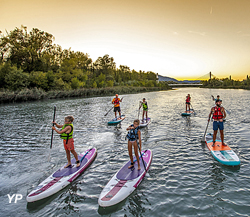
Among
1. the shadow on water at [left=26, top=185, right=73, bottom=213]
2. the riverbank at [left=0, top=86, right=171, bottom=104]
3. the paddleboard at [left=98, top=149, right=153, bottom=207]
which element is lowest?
the shadow on water at [left=26, top=185, right=73, bottom=213]

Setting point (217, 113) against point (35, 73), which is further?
point (35, 73)

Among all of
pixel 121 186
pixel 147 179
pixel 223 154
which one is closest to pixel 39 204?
pixel 121 186

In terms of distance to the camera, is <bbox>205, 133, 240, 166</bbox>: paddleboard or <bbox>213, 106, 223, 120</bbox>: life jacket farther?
<bbox>213, 106, 223, 120</bbox>: life jacket

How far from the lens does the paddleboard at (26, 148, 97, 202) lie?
242 inches

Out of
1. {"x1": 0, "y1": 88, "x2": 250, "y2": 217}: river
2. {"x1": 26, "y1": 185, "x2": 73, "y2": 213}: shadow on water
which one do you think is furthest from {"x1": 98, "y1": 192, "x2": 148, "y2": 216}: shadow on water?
{"x1": 26, "y1": 185, "x2": 73, "y2": 213}: shadow on water

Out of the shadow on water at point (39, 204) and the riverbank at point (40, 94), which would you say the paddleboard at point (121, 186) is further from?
the riverbank at point (40, 94)

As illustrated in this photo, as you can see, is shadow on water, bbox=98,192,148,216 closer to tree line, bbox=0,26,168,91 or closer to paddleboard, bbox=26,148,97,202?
paddleboard, bbox=26,148,97,202

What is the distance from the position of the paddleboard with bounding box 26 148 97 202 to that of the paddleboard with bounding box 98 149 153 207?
1.72 metres

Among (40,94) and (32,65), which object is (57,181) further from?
(32,65)

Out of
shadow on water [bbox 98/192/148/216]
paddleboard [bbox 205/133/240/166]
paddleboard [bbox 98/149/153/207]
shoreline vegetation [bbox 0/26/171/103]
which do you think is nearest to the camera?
shadow on water [bbox 98/192/148/216]

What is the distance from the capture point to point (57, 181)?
22.7 ft

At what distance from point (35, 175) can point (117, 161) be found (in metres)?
3.91

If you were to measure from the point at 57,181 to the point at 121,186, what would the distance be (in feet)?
8.41

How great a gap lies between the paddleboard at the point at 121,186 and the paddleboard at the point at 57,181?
1717mm
